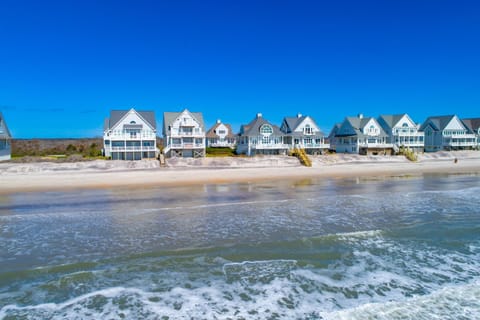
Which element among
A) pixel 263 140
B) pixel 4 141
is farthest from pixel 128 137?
pixel 263 140

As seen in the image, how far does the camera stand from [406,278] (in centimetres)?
659

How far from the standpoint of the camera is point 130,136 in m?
37.7

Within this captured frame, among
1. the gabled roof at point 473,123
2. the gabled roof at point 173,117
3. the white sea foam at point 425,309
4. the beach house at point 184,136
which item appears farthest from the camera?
the gabled roof at point 473,123

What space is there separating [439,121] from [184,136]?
4996 centimetres

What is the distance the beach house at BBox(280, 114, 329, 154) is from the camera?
4469cm

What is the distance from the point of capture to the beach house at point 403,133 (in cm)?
4947

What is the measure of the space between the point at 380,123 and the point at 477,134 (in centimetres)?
2164

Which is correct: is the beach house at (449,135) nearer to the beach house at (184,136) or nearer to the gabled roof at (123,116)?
the beach house at (184,136)

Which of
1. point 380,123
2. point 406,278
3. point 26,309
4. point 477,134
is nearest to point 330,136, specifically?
point 380,123

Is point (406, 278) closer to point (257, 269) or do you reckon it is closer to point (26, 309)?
point (257, 269)

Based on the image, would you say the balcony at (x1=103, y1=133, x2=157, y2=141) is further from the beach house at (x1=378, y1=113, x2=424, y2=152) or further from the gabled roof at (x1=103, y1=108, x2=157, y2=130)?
the beach house at (x1=378, y1=113, x2=424, y2=152)

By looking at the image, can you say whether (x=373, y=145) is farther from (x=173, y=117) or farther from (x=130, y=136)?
(x=130, y=136)

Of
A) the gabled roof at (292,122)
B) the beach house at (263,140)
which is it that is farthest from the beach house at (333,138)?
the beach house at (263,140)

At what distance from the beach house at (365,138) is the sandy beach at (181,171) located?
16.8 ft
